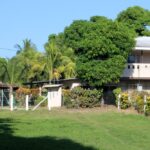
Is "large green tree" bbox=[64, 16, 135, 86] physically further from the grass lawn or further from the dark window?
the grass lawn

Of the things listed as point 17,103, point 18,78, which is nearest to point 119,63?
point 17,103

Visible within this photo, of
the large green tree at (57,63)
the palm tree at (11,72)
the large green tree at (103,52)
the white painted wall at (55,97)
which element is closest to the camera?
the large green tree at (103,52)

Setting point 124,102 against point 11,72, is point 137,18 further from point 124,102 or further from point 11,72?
point 124,102

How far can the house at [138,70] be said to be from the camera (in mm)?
41031

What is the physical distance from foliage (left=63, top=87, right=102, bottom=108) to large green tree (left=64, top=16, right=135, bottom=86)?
112 cm

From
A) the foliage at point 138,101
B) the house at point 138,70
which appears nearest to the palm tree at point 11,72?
the house at point 138,70

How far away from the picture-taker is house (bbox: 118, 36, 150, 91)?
41.0 meters

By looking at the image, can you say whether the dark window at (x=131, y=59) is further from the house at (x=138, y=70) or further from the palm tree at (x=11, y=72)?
the palm tree at (x=11, y=72)

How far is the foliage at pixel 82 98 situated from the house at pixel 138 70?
5.18 meters

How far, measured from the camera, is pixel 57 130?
21797 millimetres

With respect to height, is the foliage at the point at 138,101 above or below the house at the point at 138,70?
below

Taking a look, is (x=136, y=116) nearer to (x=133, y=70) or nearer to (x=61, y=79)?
(x=133, y=70)

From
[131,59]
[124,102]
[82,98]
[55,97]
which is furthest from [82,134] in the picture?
[131,59]

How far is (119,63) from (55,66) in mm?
12904
